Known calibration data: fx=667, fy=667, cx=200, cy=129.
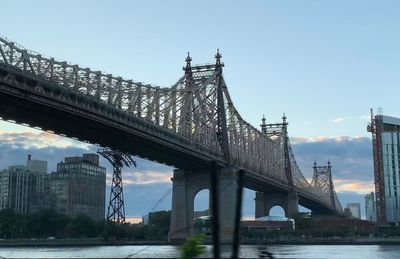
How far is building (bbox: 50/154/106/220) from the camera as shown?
13838 centimetres

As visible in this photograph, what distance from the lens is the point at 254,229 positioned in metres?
109

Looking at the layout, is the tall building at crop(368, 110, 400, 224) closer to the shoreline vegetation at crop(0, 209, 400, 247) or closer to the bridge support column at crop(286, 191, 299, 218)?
the shoreline vegetation at crop(0, 209, 400, 247)

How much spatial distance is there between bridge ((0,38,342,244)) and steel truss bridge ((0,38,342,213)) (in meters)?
0.07

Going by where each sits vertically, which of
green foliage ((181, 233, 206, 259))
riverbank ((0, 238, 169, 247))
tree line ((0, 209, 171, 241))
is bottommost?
riverbank ((0, 238, 169, 247))

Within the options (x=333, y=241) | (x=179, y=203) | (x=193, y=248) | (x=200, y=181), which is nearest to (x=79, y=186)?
(x=333, y=241)

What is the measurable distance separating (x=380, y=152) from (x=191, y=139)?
5086cm

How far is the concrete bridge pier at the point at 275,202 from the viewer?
116m

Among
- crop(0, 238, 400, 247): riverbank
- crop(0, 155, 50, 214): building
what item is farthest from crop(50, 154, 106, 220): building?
crop(0, 238, 400, 247): riverbank

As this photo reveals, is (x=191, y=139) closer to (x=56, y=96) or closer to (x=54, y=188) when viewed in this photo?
(x=56, y=96)

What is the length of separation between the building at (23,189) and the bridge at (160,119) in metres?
56.5

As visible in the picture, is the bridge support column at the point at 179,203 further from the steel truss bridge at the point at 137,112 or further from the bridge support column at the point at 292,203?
the bridge support column at the point at 292,203

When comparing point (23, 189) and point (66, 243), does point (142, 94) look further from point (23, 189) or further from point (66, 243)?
point (23, 189)

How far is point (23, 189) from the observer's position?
152 metres

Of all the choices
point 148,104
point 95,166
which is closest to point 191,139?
point 148,104
